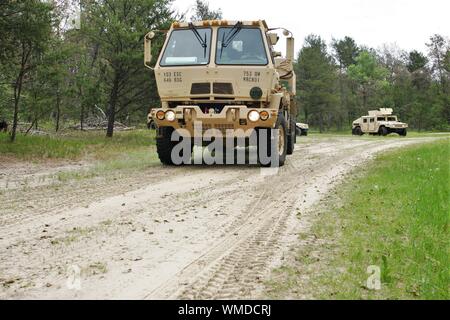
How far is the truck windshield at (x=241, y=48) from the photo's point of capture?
9.74 m

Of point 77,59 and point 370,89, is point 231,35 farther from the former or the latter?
point 370,89

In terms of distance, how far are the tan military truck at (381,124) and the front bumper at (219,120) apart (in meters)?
29.4

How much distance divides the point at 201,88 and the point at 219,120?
79 centimetres

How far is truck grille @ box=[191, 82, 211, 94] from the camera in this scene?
31.4 feet

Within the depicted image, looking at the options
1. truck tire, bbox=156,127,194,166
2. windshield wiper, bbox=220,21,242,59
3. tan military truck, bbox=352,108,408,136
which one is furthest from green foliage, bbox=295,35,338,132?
truck tire, bbox=156,127,194,166

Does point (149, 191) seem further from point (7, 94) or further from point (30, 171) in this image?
point (7, 94)

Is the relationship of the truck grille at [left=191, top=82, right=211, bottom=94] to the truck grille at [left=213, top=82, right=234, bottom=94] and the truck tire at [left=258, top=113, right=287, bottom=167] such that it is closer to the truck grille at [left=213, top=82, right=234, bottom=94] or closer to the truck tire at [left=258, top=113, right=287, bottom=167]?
the truck grille at [left=213, top=82, right=234, bottom=94]

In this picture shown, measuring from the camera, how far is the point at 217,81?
955 cm

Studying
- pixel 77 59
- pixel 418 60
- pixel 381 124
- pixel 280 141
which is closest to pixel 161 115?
pixel 280 141

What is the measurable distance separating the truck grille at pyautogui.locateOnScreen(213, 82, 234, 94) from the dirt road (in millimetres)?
2546

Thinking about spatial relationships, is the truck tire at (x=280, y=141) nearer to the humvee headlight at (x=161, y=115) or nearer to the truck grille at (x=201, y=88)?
the truck grille at (x=201, y=88)

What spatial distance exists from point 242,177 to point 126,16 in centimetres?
1399

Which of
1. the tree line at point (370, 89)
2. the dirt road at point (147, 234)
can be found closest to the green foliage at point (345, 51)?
the tree line at point (370, 89)

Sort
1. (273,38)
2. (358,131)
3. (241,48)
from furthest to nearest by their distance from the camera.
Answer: (358,131), (273,38), (241,48)
